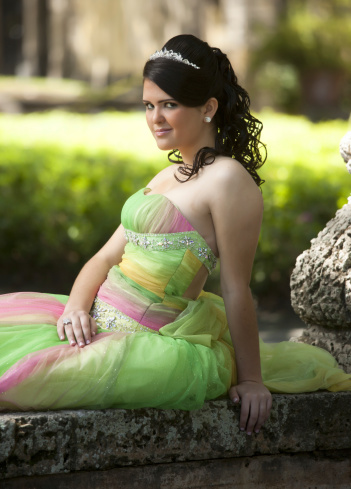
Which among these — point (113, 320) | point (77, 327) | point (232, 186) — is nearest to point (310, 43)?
point (232, 186)

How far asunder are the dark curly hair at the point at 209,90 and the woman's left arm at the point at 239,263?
181mm

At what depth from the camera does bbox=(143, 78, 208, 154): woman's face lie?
256 cm

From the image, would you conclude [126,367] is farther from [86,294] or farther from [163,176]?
[163,176]

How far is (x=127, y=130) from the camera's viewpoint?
9680 millimetres

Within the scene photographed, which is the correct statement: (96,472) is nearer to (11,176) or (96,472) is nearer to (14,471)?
(14,471)

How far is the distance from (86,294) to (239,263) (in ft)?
1.80

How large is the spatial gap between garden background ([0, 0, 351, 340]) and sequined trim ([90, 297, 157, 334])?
129 inches

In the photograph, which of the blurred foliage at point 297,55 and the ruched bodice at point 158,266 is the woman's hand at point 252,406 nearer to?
the ruched bodice at point 158,266

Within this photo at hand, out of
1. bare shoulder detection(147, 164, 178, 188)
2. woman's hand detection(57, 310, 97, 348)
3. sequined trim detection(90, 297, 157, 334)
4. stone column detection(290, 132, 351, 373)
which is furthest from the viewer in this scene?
bare shoulder detection(147, 164, 178, 188)

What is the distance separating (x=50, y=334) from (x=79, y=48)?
1848cm

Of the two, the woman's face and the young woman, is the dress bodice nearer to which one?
the young woman

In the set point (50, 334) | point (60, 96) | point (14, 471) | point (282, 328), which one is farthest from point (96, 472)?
point (60, 96)

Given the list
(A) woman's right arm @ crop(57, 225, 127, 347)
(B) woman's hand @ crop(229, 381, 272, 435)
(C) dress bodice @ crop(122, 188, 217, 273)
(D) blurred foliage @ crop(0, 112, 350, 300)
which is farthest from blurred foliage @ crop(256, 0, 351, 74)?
(B) woman's hand @ crop(229, 381, 272, 435)

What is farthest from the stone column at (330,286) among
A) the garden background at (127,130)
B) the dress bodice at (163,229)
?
the garden background at (127,130)
